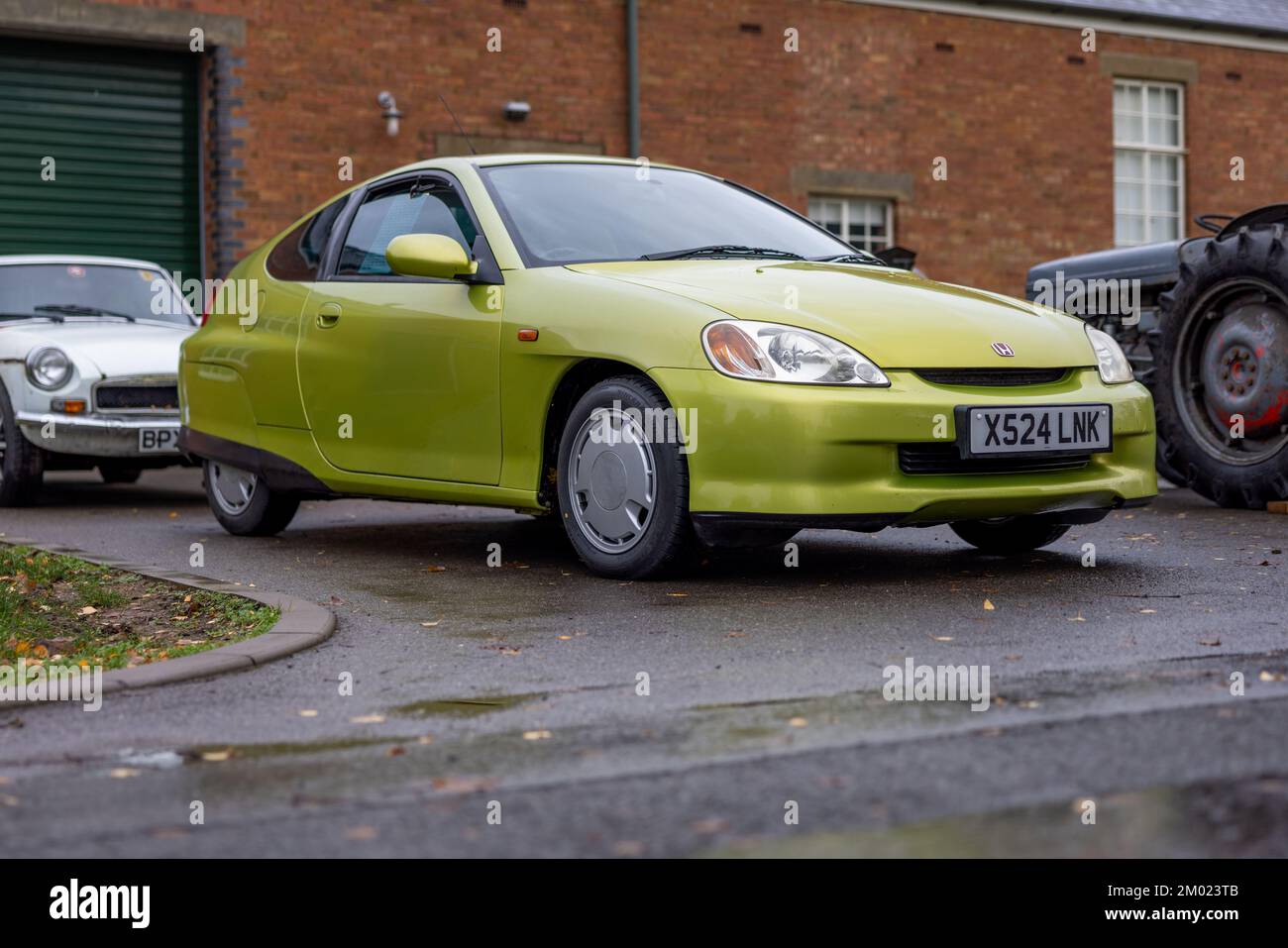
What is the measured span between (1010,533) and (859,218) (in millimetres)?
13054

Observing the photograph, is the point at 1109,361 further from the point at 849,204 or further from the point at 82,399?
the point at 849,204

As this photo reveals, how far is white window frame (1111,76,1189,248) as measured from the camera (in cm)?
2147

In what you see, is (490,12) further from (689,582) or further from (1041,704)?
(1041,704)

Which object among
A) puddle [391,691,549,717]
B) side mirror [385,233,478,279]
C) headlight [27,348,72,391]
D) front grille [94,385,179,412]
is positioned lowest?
puddle [391,691,549,717]

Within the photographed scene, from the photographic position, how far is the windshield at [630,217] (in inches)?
273

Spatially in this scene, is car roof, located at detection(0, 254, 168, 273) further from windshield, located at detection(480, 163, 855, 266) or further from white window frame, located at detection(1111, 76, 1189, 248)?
white window frame, located at detection(1111, 76, 1189, 248)

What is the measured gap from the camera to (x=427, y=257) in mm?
6742

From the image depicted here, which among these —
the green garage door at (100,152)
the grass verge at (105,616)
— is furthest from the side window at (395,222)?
the green garage door at (100,152)

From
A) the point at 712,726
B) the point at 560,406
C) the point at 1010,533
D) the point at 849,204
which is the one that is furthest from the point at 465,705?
the point at 849,204

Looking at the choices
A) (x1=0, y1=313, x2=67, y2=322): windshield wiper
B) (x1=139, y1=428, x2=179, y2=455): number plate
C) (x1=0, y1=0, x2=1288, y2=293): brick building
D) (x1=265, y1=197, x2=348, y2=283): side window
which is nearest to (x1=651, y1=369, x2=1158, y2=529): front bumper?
(x1=265, y1=197, x2=348, y2=283): side window

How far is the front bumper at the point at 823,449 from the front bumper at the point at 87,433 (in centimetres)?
557

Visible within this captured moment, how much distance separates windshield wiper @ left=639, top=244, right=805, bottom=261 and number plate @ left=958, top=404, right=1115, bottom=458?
4.62 ft

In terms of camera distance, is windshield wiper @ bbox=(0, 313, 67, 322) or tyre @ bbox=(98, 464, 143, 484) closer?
windshield wiper @ bbox=(0, 313, 67, 322)

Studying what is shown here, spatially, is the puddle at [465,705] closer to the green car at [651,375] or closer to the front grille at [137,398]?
the green car at [651,375]
